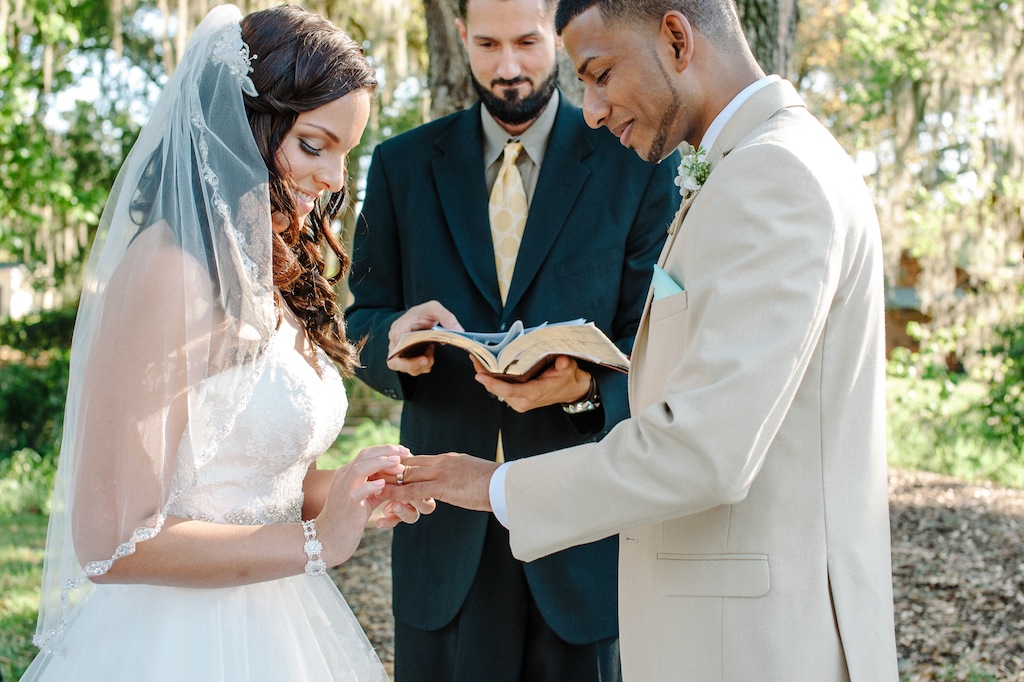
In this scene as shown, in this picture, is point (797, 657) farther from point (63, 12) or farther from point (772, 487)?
point (63, 12)

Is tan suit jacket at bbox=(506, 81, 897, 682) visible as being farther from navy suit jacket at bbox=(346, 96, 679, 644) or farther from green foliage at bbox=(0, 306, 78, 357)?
green foliage at bbox=(0, 306, 78, 357)

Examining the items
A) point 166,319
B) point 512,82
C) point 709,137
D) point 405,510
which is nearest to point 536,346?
point 405,510

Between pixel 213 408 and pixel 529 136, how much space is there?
58.8 inches

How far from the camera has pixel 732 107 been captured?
2.09m

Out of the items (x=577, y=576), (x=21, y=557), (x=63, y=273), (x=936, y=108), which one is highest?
(x=936, y=108)

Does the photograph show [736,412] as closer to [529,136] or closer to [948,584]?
[529,136]

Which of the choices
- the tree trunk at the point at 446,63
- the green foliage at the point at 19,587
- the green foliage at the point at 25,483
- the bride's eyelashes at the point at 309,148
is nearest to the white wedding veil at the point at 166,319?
the bride's eyelashes at the point at 309,148

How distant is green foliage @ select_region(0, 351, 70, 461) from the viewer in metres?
11.0

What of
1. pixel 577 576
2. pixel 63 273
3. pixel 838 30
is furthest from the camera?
pixel 838 30

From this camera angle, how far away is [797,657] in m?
1.92

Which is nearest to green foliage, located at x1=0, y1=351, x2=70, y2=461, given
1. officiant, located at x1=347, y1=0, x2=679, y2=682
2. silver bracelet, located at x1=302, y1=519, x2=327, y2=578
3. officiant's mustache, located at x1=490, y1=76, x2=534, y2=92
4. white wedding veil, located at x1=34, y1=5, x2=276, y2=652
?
officiant, located at x1=347, y1=0, x2=679, y2=682

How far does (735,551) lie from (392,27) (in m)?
10.4

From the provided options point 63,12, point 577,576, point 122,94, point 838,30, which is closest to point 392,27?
point 63,12

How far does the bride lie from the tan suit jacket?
64 cm
